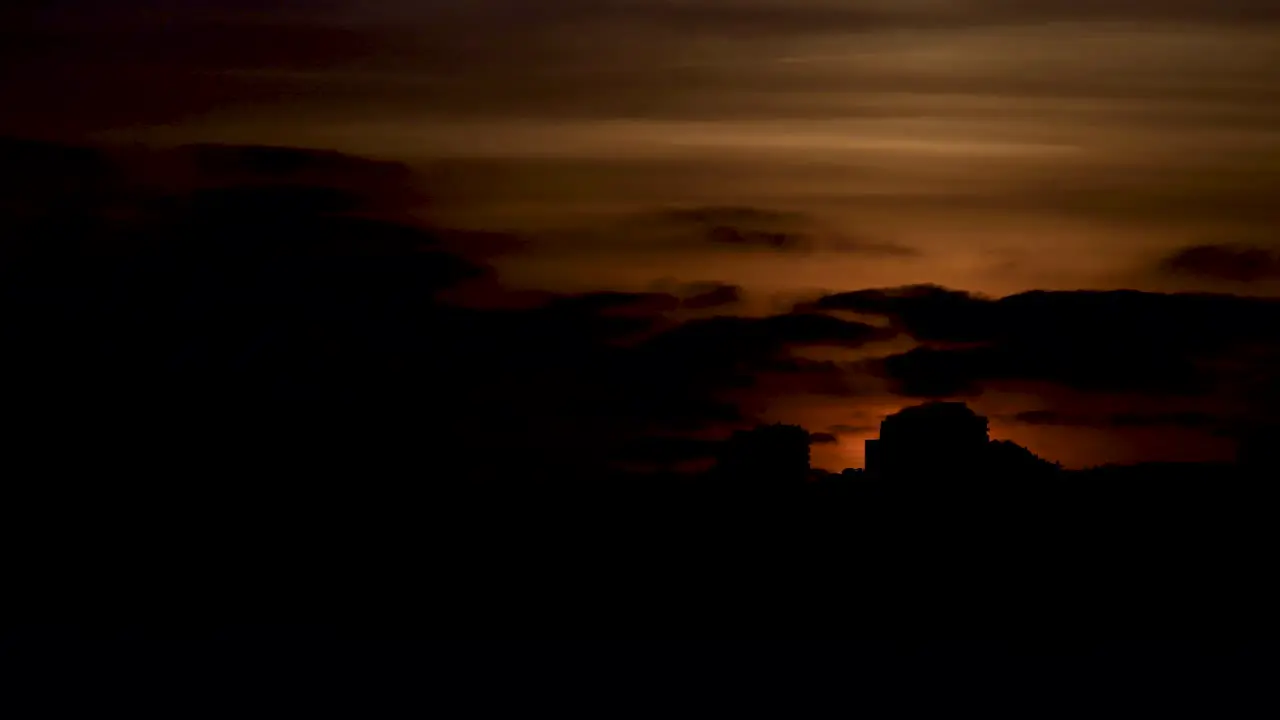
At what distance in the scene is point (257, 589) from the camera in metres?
91.6

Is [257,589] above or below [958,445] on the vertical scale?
below

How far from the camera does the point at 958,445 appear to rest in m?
113

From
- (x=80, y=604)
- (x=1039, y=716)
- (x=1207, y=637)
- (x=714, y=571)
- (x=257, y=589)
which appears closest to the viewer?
(x=1039, y=716)

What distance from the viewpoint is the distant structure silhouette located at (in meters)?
106

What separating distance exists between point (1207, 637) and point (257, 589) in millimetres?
48188

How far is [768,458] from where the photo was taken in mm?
Answer: 106500

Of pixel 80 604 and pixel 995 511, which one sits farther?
pixel 995 511

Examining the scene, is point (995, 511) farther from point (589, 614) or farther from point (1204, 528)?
point (589, 614)

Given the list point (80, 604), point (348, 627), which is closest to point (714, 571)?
point (348, 627)

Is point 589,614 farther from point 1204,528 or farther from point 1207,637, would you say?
point 1204,528

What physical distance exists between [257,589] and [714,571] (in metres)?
25.4

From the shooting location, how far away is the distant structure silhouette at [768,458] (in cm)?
10588

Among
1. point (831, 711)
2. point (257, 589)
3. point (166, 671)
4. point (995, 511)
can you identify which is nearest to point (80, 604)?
point (257, 589)

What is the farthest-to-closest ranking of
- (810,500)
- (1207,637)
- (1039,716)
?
(810,500) → (1207,637) → (1039,716)
